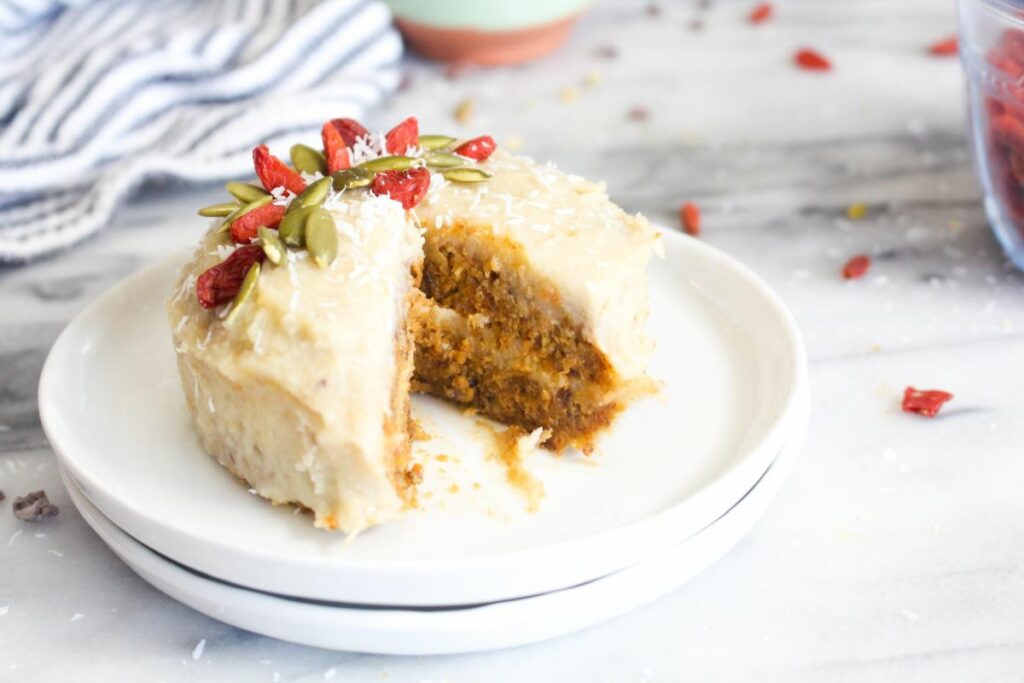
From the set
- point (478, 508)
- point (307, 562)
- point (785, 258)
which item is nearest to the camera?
point (307, 562)

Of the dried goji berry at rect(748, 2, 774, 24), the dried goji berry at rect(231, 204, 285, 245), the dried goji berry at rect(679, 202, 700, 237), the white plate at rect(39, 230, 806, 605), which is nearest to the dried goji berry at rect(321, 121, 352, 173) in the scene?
the dried goji berry at rect(231, 204, 285, 245)

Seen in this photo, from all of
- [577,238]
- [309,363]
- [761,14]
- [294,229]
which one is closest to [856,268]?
[577,238]

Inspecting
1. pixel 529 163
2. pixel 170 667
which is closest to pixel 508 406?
pixel 529 163

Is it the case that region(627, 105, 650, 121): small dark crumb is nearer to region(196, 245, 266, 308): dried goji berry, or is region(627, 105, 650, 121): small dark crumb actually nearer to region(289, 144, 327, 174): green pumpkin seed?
region(289, 144, 327, 174): green pumpkin seed

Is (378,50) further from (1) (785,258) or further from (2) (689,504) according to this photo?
(2) (689,504)

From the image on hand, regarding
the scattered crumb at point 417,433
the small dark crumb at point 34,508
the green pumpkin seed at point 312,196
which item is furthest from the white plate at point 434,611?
the green pumpkin seed at point 312,196
